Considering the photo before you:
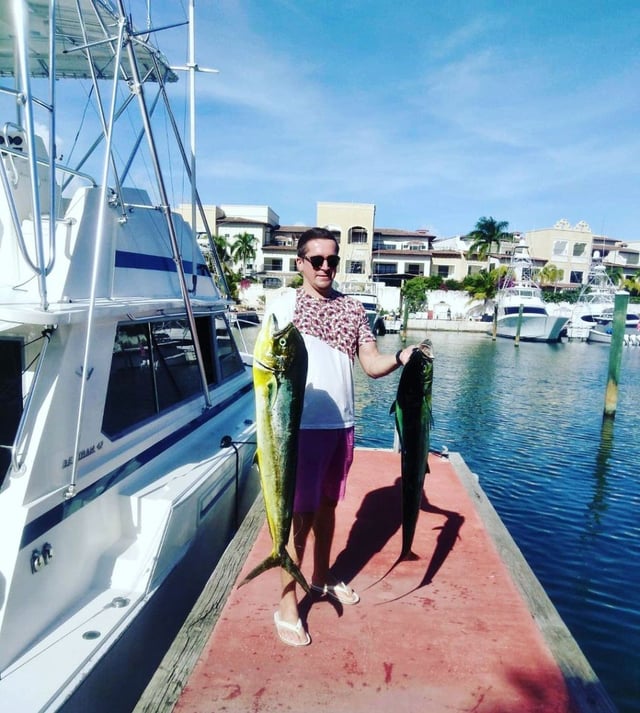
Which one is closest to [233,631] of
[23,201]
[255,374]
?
[255,374]

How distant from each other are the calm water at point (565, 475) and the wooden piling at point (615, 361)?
0.40 meters

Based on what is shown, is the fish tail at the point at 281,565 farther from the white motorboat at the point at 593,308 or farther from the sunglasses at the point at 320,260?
the white motorboat at the point at 593,308

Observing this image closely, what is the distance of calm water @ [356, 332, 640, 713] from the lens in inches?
205

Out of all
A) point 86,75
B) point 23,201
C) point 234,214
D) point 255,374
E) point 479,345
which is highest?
point 234,214

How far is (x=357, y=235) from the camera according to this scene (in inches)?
2108

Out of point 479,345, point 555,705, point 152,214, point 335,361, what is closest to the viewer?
point 555,705

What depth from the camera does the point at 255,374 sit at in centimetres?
242

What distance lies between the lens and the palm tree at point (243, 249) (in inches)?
2009

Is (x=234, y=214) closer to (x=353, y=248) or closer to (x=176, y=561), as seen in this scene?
(x=353, y=248)

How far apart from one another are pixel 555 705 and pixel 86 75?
7.24 meters

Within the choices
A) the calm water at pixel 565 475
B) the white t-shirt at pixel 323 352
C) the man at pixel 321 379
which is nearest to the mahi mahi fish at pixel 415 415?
the man at pixel 321 379

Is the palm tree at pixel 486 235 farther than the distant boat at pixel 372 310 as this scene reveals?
Yes

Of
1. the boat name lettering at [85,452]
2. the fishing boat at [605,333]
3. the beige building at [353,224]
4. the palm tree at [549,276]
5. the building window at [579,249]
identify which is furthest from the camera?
the building window at [579,249]

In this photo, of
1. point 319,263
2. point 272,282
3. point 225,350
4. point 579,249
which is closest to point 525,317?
point 272,282
